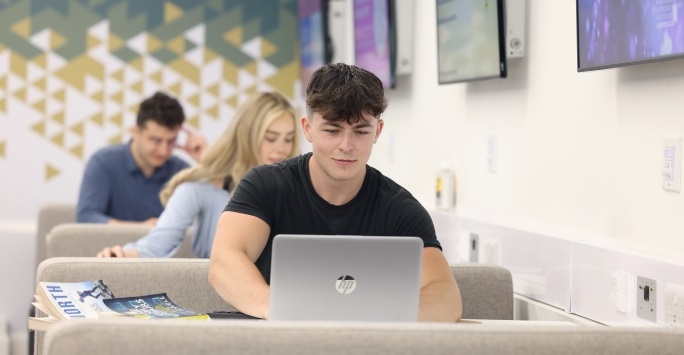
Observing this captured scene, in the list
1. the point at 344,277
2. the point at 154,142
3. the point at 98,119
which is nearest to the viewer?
the point at 344,277

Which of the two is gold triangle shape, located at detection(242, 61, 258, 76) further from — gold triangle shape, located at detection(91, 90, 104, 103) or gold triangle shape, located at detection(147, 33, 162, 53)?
gold triangle shape, located at detection(91, 90, 104, 103)

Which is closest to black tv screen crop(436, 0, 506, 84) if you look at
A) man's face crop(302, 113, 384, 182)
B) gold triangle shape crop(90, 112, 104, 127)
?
man's face crop(302, 113, 384, 182)

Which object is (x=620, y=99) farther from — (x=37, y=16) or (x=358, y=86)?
(x=37, y=16)

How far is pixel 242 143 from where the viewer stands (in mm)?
4207

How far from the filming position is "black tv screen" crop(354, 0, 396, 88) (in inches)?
204

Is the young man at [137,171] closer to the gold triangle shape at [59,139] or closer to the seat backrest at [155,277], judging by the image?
the gold triangle shape at [59,139]

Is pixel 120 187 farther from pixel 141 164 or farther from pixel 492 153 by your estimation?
pixel 492 153

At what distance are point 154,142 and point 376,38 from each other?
1.21 metres

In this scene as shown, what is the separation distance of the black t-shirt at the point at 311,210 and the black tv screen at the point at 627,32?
67cm

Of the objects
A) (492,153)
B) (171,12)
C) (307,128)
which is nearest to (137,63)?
(171,12)

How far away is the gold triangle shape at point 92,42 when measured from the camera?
6698 millimetres

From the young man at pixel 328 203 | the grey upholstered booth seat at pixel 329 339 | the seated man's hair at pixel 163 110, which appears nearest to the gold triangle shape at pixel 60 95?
the seated man's hair at pixel 163 110

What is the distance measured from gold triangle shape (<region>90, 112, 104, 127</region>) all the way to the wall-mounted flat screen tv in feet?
4.04

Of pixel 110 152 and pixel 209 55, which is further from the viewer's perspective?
pixel 209 55
